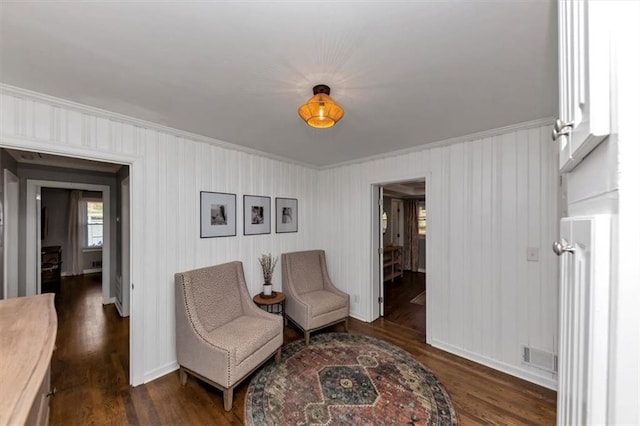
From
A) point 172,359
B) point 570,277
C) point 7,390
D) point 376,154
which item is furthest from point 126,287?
point 570,277

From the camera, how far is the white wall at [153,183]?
1920 millimetres

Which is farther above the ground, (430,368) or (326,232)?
(326,232)

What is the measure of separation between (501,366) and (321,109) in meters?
2.98

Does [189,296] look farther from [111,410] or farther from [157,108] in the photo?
[157,108]

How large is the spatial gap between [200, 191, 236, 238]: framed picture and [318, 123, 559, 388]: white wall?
6.99ft

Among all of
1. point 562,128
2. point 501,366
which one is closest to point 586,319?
point 562,128

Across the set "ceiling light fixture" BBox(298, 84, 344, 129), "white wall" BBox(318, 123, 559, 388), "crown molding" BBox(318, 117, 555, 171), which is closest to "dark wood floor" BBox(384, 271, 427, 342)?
"white wall" BBox(318, 123, 559, 388)

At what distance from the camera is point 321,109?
167 cm

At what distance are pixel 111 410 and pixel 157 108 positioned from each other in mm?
2426

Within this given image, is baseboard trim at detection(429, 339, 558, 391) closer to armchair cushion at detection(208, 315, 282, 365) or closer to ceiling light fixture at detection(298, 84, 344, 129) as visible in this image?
armchair cushion at detection(208, 315, 282, 365)

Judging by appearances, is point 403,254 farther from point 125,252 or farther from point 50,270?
point 50,270

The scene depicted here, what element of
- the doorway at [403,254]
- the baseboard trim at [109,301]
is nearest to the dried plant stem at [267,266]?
the doorway at [403,254]

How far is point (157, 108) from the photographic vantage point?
2.11m

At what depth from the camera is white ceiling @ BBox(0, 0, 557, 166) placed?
1.16m
